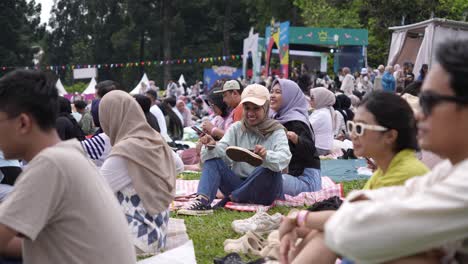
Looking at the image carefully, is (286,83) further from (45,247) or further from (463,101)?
(463,101)

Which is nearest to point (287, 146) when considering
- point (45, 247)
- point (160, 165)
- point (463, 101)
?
point (160, 165)

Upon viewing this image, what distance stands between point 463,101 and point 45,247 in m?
1.56

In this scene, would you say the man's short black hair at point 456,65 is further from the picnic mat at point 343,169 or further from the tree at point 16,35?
the tree at point 16,35

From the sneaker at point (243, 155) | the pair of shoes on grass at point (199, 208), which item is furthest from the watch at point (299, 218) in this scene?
the pair of shoes on grass at point (199, 208)

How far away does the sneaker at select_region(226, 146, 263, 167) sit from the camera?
242 inches

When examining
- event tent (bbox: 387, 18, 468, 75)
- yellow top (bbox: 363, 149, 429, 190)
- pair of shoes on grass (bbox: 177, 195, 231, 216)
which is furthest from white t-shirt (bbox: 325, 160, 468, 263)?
event tent (bbox: 387, 18, 468, 75)

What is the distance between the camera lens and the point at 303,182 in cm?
708

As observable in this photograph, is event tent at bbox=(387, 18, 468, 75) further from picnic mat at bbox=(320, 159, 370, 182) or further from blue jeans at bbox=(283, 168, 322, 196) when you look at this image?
blue jeans at bbox=(283, 168, 322, 196)

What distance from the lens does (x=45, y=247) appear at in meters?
2.59

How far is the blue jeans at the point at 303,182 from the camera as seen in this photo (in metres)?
6.98

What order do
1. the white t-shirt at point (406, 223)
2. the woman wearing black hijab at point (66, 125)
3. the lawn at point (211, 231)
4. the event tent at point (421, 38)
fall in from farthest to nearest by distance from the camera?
the event tent at point (421, 38)
the woman wearing black hijab at point (66, 125)
the lawn at point (211, 231)
the white t-shirt at point (406, 223)

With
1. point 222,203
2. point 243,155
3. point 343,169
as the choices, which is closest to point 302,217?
point 243,155

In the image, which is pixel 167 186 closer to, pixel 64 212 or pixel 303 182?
pixel 303 182

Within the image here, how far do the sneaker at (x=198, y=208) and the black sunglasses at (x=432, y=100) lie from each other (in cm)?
480
